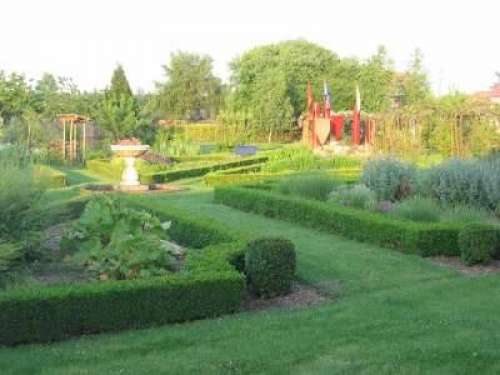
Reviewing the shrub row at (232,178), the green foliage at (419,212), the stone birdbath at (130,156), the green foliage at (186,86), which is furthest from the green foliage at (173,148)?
the green foliage at (186,86)

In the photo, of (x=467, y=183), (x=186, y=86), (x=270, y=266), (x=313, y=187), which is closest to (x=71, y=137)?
(x=313, y=187)

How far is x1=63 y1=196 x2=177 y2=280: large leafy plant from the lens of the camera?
7.05 metres

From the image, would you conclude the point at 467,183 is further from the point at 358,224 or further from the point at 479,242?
the point at 479,242

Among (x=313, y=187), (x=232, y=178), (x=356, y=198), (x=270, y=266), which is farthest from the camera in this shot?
(x=232, y=178)

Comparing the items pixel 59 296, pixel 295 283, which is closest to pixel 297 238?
pixel 295 283

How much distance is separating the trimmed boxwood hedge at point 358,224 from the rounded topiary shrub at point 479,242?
0.57 metres

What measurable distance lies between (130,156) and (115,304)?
12.3m

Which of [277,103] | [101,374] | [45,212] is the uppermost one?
[277,103]

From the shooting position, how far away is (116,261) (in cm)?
710

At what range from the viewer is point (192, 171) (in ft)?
70.6

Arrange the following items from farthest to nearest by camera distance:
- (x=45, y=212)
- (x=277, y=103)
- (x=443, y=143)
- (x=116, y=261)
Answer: (x=277, y=103), (x=443, y=143), (x=45, y=212), (x=116, y=261)

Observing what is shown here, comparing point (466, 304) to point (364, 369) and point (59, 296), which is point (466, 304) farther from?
point (59, 296)

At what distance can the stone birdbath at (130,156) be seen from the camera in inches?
691

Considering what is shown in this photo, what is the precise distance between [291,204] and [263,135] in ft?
105
